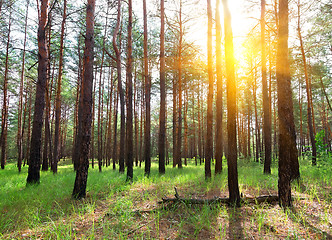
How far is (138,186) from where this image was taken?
6.08 metres

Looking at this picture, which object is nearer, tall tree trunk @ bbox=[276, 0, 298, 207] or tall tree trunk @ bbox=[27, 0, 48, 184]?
A: tall tree trunk @ bbox=[276, 0, 298, 207]

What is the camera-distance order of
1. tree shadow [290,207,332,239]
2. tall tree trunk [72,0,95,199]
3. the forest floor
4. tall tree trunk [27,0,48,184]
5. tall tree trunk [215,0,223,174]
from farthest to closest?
tall tree trunk [215,0,223,174] < tall tree trunk [27,0,48,184] < tall tree trunk [72,0,95,199] < the forest floor < tree shadow [290,207,332,239]

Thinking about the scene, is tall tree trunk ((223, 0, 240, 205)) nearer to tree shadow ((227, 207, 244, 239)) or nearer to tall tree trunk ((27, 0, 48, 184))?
tree shadow ((227, 207, 244, 239))

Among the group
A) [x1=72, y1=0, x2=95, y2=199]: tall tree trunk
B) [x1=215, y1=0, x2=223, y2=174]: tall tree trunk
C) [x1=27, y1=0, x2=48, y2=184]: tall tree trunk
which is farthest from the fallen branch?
[x1=27, y1=0, x2=48, y2=184]: tall tree trunk

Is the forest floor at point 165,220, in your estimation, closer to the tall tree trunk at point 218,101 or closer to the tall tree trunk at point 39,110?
the tall tree trunk at point 39,110

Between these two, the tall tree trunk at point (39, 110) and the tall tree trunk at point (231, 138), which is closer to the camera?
the tall tree trunk at point (231, 138)

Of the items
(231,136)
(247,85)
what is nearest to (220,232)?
(231,136)

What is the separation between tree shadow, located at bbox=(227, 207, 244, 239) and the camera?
2662 millimetres

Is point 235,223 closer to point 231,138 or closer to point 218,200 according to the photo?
point 218,200

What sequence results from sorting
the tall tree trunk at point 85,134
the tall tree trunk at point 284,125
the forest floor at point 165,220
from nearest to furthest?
the forest floor at point 165,220
the tall tree trunk at point 284,125
the tall tree trunk at point 85,134

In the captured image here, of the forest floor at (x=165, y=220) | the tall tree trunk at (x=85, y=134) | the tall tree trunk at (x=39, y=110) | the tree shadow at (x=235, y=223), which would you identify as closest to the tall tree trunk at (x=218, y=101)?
the forest floor at (x=165, y=220)

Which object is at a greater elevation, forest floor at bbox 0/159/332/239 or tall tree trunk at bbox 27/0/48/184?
tall tree trunk at bbox 27/0/48/184

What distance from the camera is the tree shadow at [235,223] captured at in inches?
105

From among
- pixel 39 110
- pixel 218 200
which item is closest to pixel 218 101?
pixel 218 200
